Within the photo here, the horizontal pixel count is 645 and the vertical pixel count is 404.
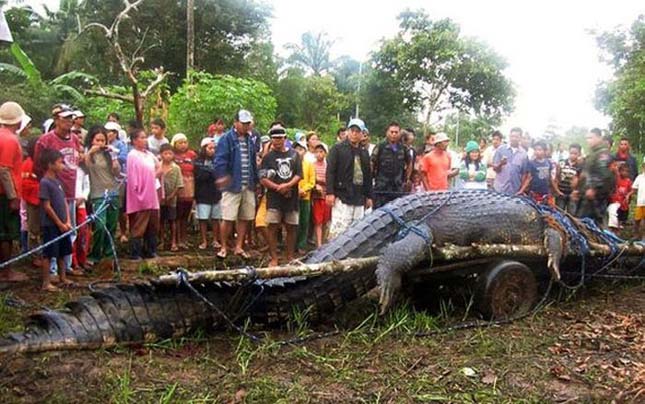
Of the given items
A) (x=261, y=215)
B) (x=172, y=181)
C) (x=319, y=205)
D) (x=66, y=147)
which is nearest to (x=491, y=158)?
(x=319, y=205)

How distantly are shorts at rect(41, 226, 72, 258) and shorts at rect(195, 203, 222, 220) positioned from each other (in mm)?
2283

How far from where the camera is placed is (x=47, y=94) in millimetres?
15125

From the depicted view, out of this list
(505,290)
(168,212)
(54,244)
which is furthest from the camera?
(168,212)

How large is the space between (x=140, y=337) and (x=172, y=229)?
3.80m

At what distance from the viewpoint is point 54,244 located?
5.09m

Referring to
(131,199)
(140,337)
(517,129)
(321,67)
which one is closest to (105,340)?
(140,337)

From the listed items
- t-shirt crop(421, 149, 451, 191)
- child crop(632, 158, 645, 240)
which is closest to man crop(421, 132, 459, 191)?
t-shirt crop(421, 149, 451, 191)

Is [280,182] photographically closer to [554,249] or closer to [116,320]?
[554,249]

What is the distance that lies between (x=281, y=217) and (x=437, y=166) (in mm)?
2072

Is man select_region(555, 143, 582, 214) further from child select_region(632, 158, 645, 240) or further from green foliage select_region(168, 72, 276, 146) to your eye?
green foliage select_region(168, 72, 276, 146)

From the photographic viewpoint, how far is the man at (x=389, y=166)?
732 centimetres

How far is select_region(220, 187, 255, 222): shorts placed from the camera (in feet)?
21.6

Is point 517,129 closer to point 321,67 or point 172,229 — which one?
point 172,229

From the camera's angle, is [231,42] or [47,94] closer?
[47,94]
